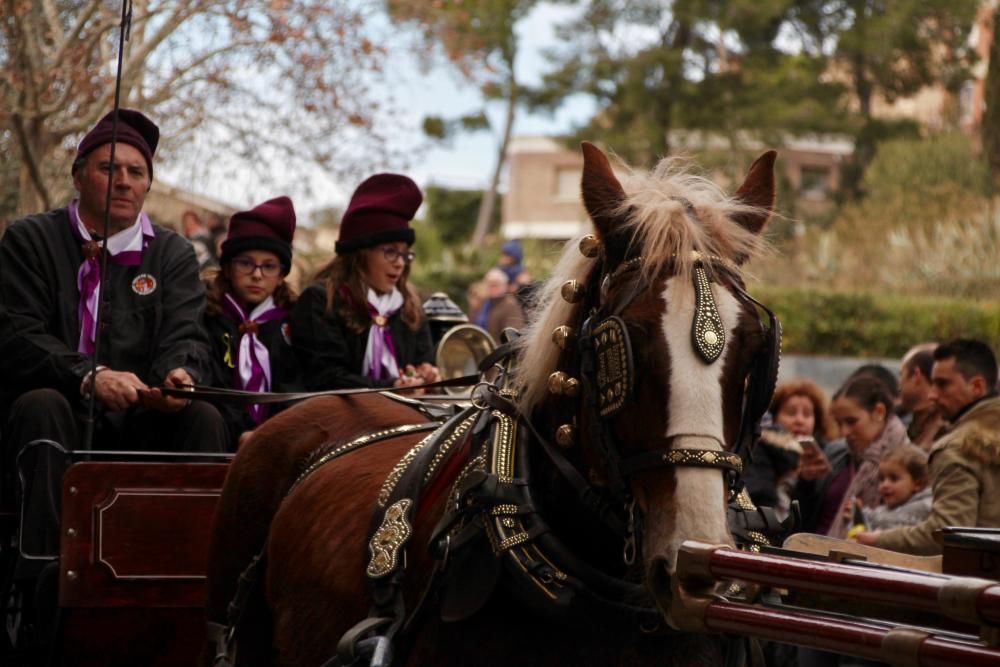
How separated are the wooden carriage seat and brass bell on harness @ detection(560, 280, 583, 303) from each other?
224 centimetres

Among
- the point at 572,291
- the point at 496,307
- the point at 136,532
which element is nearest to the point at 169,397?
the point at 136,532

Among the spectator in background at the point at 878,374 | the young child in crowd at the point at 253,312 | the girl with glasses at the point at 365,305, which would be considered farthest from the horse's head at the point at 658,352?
the spectator in background at the point at 878,374

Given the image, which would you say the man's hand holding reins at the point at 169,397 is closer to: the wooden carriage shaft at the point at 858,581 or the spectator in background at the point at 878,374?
the wooden carriage shaft at the point at 858,581

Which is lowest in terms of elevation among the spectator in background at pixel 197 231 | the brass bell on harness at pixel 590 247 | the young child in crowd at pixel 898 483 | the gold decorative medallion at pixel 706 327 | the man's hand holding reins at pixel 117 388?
the young child in crowd at pixel 898 483

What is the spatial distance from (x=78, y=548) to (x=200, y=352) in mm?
967

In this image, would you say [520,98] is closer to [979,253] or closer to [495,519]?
[979,253]

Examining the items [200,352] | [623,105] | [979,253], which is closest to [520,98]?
[623,105]

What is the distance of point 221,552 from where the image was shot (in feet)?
17.5

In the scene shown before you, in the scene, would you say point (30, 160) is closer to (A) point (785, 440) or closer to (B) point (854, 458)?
(A) point (785, 440)

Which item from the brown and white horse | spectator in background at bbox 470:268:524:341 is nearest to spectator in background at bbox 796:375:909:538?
the brown and white horse

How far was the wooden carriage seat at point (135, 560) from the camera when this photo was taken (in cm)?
538

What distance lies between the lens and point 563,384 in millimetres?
3727

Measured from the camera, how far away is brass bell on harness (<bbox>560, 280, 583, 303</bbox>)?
151 inches

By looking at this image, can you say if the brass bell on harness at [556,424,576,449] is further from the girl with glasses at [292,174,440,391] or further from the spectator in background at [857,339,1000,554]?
the spectator in background at [857,339,1000,554]
